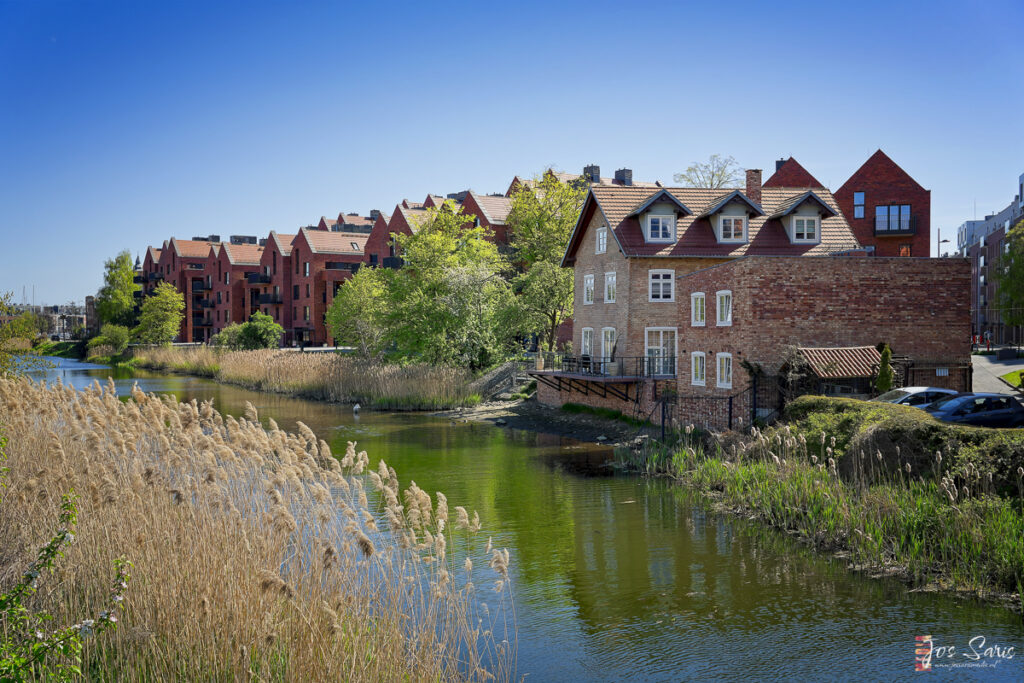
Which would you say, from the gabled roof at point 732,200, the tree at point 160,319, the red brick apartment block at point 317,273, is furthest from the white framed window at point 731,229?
the tree at point 160,319

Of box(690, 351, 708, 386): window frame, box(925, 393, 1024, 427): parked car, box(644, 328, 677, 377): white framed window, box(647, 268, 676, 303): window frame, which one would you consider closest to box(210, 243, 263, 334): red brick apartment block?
box(647, 268, 676, 303): window frame

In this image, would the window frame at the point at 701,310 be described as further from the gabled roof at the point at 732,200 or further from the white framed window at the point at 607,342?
the white framed window at the point at 607,342

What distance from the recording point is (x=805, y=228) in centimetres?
3428

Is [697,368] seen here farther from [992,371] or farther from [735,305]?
[992,371]

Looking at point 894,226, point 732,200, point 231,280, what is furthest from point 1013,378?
point 231,280

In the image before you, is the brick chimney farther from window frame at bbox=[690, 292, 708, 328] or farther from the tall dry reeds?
the tall dry reeds

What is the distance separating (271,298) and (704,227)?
170 feet

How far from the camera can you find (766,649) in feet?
34.7

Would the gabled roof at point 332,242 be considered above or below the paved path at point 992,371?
above

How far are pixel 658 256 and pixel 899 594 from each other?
2271 centimetres

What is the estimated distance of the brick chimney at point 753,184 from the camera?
36.0m

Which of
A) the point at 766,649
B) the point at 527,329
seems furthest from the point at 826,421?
the point at 527,329

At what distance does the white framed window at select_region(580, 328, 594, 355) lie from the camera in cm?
3809

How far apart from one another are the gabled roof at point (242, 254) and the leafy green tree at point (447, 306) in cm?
4269
